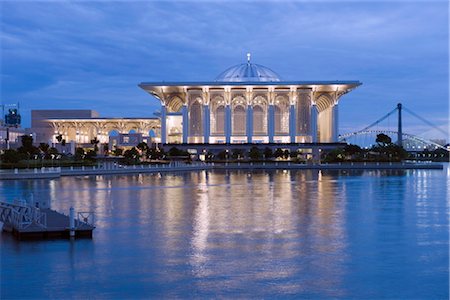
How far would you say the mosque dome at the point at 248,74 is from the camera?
337 feet

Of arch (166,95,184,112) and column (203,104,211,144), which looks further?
arch (166,95,184,112)

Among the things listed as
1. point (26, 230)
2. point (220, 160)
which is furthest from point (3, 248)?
point (220, 160)

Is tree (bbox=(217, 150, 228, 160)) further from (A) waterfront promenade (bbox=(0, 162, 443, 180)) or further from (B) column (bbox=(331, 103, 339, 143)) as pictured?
(B) column (bbox=(331, 103, 339, 143))

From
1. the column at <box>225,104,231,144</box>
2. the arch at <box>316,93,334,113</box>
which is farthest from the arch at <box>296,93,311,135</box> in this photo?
the column at <box>225,104,231,144</box>

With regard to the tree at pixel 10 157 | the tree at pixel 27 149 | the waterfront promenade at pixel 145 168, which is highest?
the tree at pixel 27 149

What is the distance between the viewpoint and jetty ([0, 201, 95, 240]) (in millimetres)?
16922

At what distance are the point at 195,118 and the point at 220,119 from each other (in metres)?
4.39

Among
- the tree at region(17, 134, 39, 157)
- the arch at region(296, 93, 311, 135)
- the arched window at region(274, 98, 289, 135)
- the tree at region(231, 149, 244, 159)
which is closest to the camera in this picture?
the tree at region(17, 134, 39, 157)

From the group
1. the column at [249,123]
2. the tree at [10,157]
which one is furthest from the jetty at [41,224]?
the column at [249,123]

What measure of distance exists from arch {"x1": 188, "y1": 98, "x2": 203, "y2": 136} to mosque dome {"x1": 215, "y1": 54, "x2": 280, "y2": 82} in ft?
35.2

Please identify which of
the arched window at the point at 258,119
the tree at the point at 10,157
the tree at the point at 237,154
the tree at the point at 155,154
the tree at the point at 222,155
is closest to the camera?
the tree at the point at 10,157

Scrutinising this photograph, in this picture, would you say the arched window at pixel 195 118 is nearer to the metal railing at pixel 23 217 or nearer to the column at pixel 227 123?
the column at pixel 227 123

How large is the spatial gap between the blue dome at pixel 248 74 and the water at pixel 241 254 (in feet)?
258

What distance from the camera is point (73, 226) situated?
1706 centimetres
